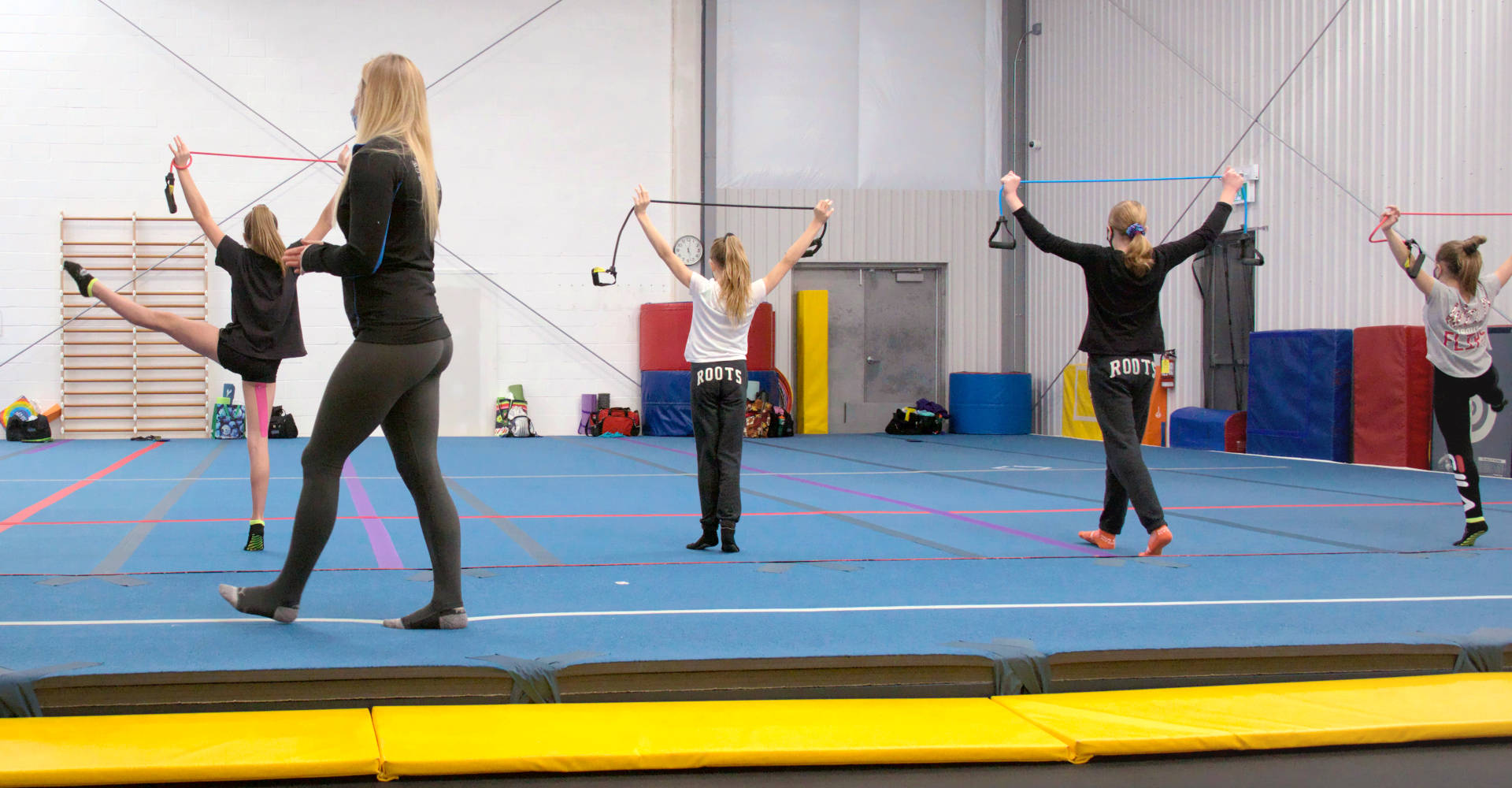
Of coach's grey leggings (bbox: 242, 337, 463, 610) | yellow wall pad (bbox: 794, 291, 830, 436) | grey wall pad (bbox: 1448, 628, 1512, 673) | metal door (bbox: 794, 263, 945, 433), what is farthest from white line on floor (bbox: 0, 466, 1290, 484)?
metal door (bbox: 794, 263, 945, 433)

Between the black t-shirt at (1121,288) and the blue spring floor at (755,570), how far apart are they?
0.90 m

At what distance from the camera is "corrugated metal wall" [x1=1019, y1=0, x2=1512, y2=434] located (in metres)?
8.49

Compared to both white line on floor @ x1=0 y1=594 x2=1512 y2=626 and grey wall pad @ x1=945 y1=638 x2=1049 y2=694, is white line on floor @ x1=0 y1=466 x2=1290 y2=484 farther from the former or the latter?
grey wall pad @ x1=945 y1=638 x2=1049 y2=694

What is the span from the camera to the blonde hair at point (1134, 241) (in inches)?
176

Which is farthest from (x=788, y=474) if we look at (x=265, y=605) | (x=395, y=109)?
(x=395, y=109)

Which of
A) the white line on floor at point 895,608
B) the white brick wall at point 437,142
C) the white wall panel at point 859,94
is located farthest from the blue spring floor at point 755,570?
the white wall panel at point 859,94

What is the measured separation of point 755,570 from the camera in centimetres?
425

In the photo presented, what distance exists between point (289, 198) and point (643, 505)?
8756mm

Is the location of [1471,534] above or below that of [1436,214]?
below

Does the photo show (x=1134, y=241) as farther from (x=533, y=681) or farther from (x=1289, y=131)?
(x=1289, y=131)

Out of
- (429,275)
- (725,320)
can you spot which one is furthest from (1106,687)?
(725,320)

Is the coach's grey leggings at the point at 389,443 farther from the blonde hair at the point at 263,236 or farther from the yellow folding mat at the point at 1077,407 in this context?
the yellow folding mat at the point at 1077,407

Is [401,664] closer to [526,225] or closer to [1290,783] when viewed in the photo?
[1290,783]

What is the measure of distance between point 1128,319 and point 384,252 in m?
3.03
